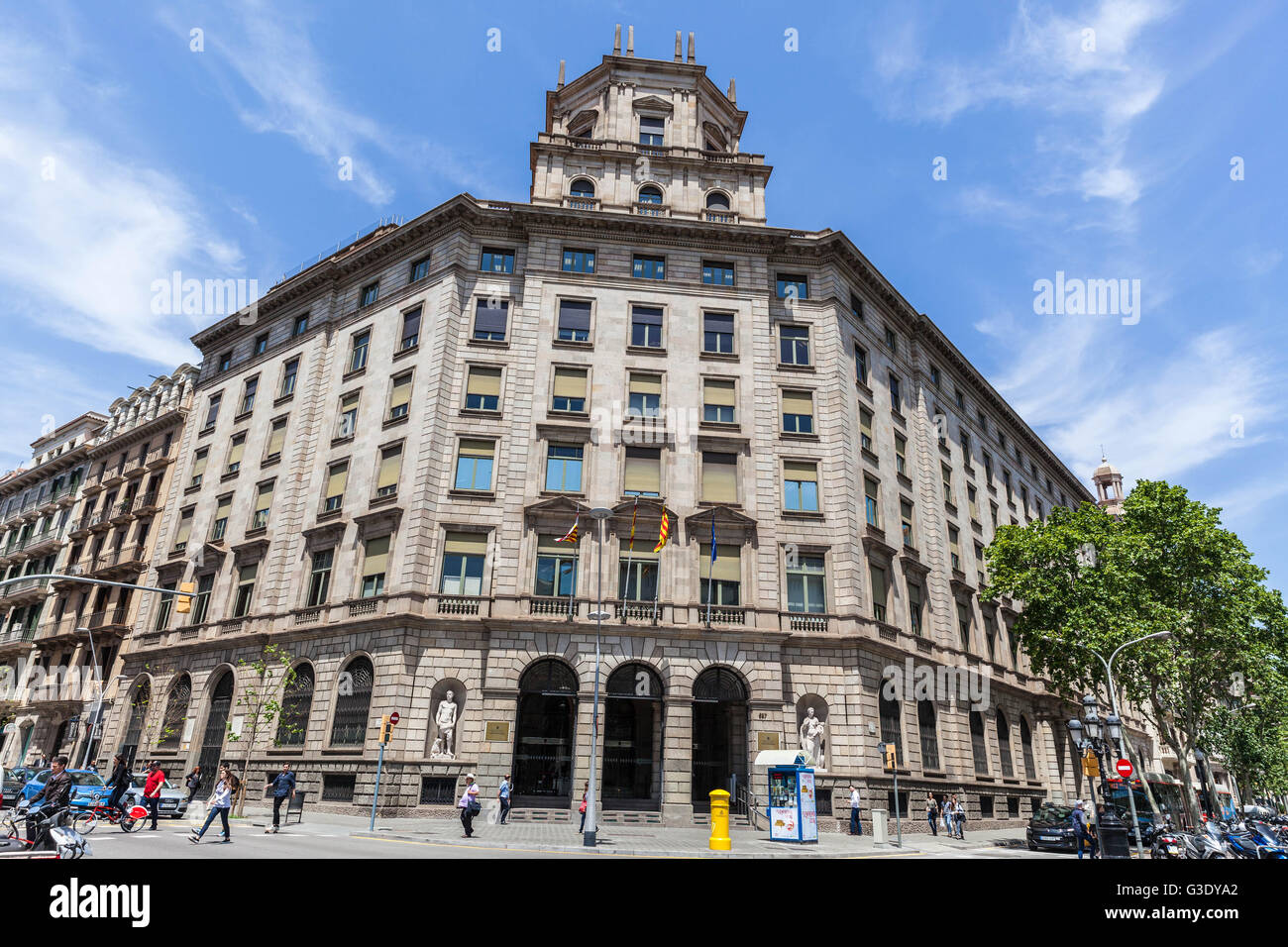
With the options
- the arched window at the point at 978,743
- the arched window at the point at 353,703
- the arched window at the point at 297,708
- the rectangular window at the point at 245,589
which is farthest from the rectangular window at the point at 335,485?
the arched window at the point at 978,743

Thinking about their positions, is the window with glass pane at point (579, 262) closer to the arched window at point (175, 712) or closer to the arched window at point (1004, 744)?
the arched window at point (175, 712)

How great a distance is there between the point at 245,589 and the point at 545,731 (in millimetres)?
17968

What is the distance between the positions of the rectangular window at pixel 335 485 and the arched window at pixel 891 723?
25.8 m

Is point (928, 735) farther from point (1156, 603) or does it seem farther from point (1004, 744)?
point (1156, 603)

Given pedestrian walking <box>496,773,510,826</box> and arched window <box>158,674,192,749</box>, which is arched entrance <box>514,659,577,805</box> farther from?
arched window <box>158,674,192,749</box>

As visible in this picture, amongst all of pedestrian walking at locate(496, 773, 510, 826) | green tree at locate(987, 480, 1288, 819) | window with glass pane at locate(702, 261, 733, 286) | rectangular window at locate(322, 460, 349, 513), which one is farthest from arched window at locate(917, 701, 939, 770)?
rectangular window at locate(322, 460, 349, 513)

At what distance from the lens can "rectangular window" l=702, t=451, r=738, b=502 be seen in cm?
3269

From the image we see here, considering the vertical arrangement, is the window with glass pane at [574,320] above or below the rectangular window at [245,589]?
above

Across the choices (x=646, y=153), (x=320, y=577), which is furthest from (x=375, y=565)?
(x=646, y=153)

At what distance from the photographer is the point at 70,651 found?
48.1 metres

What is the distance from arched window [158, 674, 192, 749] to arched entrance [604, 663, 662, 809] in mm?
21516

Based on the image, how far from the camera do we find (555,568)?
3089cm

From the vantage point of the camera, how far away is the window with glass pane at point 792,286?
37469 millimetres

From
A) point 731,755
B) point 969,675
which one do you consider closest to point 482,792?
point 731,755
